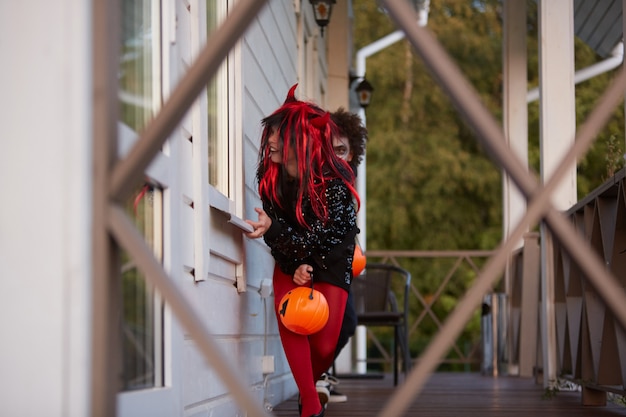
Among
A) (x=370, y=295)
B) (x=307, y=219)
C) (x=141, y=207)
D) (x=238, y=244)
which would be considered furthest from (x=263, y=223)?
(x=370, y=295)

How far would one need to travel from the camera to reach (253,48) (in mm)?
3951

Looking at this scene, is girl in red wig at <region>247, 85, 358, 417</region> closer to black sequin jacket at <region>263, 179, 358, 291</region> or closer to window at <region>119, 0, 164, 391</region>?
black sequin jacket at <region>263, 179, 358, 291</region>

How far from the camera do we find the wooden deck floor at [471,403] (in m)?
4.05

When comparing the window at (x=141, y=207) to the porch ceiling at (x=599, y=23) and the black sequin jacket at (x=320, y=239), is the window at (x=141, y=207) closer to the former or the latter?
the black sequin jacket at (x=320, y=239)

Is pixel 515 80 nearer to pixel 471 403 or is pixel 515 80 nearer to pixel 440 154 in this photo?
pixel 471 403

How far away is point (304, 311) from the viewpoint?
124 inches

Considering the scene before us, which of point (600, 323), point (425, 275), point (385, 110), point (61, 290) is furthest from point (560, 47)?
point (385, 110)

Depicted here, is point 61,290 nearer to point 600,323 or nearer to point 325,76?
point 600,323

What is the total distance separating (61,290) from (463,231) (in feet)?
58.0

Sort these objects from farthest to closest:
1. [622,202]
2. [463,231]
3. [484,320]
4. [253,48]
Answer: [463,231] < [484,320] < [253,48] < [622,202]

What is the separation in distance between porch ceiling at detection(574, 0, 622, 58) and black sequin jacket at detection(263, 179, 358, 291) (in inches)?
172

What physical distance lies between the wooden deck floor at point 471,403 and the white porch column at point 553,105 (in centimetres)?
36

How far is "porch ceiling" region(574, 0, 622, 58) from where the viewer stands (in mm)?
7777

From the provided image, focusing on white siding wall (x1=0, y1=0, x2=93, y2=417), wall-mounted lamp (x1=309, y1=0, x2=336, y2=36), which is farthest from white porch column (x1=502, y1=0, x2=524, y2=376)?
white siding wall (x1=0, y1=0, x2=93, y2=417)
